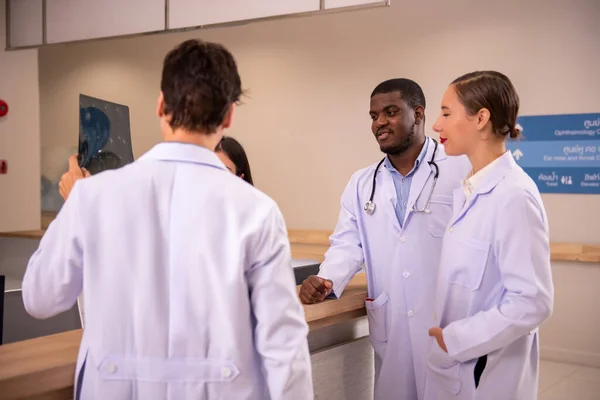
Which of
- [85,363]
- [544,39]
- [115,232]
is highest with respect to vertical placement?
[544,39]

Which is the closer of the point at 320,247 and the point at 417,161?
the point at 417,161

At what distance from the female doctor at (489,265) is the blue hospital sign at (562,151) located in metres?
3.32

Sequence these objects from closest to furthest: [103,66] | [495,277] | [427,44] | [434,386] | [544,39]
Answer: [495,277] < [434,386] < [544,39] < [427,44] < [103,66]

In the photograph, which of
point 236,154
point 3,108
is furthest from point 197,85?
point 3,108

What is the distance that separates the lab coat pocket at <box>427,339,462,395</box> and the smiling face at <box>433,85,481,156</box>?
1.86ft

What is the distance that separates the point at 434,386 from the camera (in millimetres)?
1934

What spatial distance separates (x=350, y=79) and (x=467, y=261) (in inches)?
169

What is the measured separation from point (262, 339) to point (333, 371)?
106 cm

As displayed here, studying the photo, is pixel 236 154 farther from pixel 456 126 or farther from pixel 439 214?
pixel 456 126

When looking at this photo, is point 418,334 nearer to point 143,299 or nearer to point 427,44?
point 143,299

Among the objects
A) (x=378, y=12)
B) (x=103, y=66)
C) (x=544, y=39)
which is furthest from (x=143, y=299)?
(x=103, y=66)

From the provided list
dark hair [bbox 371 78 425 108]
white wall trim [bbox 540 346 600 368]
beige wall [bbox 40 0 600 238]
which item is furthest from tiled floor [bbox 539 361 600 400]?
dark hair [bbox 371 78 425 108]

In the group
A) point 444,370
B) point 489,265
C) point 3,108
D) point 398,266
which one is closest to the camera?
point 489,265

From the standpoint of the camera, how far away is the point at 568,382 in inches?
176
